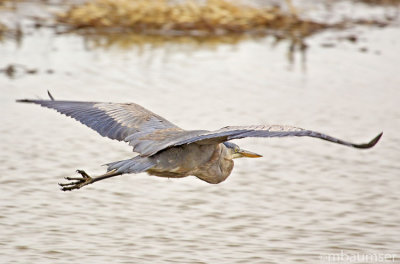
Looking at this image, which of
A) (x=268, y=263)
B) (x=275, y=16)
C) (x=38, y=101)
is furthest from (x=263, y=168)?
(x=275, y=16)

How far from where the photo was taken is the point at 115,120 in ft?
19.1

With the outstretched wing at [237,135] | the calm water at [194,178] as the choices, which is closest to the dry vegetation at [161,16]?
the calm water at [194,178]

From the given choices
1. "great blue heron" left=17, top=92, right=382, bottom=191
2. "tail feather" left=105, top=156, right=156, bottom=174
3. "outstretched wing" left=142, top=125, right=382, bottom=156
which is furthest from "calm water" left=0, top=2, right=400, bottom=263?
"outstretched wing" left=142, top=125, right=382, bottom=156

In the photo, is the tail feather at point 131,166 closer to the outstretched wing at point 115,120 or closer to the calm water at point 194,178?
the outstretched wing at point 115,120

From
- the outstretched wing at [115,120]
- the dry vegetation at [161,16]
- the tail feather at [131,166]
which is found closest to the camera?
the tail feather at [131,166]

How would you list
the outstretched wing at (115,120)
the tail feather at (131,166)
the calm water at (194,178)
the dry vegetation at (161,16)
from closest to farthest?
the tail feather at (131,166)
the outstretched wing at (115,120)
the calm water at (194,178)
the dry vegetation at (161,16)

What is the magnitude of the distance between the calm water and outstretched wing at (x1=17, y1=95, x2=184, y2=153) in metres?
0.82

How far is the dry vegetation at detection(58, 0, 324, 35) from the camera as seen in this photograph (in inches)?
567

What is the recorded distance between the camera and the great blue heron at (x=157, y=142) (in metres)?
5.17

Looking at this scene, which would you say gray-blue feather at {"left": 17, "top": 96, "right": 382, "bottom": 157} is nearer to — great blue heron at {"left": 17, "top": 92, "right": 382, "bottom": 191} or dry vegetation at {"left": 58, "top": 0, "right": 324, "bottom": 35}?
great blue heron at {"left": 17, "top": 92, "right": 382, "bottom": 191}

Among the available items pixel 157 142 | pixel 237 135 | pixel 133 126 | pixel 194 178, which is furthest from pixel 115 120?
pixel 194 178

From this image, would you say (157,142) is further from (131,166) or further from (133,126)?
(133,126)

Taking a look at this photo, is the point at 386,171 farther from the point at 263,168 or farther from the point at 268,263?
the point at 268,263

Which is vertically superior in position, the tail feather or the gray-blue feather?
the gray-blue feather
